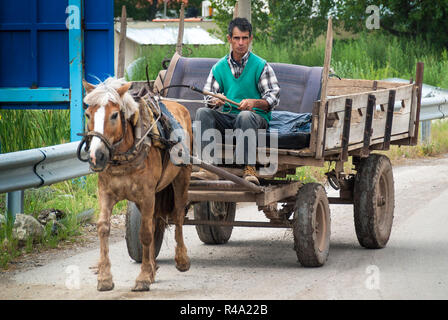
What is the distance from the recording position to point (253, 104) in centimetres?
815

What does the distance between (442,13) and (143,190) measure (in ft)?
64.5

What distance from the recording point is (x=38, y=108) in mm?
11141

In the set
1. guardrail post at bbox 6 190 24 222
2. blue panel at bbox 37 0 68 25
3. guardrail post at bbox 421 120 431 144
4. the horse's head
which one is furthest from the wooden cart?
guardrail post at bbox 421 120 431 144

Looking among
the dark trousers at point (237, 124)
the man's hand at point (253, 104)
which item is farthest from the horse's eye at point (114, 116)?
the man's hand at point (253, 104)

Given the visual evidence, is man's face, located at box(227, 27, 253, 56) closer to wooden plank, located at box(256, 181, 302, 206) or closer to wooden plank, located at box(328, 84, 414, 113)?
wooden plank, located at box(328, 84, 414, 113)

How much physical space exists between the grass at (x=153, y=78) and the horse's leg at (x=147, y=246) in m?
1.45

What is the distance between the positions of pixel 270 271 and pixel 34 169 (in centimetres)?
240

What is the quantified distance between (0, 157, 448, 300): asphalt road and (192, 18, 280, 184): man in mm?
990

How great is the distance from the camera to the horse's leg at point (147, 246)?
6953 millimetres

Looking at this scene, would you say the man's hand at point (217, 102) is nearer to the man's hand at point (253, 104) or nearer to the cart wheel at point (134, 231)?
the man's hand at point (253, 104)

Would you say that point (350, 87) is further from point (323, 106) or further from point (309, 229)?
point (309, 229)

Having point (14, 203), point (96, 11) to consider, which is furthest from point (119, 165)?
point (96, 11)

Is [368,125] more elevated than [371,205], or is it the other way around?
[368,125]

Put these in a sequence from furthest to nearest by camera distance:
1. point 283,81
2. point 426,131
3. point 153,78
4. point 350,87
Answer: point 153,78 → point 426,131 → point 350,87 → point 283,81
